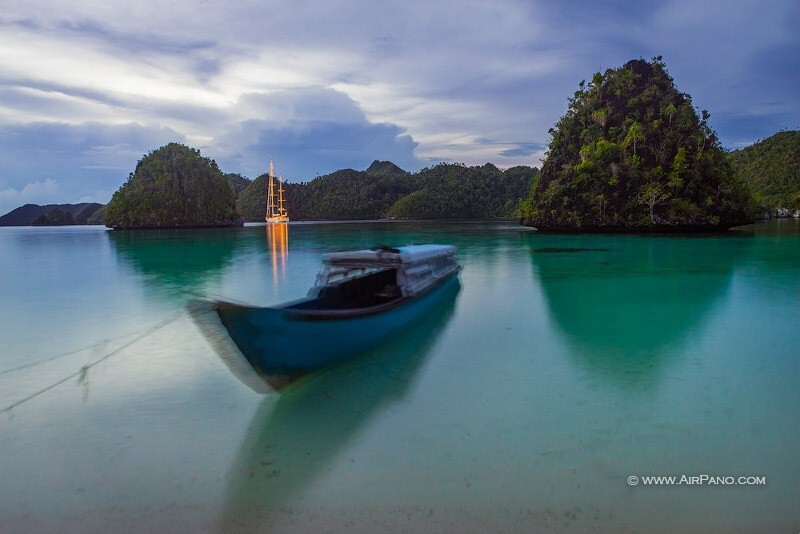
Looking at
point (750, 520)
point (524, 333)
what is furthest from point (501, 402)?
point (524, 333)

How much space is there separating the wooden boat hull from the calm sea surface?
34 centimetres

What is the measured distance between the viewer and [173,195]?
8469 cm

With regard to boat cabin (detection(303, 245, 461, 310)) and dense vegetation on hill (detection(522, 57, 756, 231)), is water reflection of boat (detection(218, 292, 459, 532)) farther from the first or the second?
dense vegetation on hill (detection(522, 57, 756, 231))

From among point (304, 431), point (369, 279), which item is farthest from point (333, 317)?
point (369, 279)

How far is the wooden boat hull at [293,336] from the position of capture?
5059mm

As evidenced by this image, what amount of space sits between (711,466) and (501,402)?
7.23ft

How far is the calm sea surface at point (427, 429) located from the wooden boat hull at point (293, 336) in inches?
13.5

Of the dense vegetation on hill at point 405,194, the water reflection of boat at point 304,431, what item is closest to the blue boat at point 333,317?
the water reflection of boat at point 304,431

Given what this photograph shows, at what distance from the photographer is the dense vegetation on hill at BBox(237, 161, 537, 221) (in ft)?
390

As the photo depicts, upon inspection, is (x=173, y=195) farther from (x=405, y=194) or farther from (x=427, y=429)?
(x=427, y=429)

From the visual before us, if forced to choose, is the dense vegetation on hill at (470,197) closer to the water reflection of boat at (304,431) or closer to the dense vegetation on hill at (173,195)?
the dense vegetation on hill at (173,195)

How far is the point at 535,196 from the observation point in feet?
173

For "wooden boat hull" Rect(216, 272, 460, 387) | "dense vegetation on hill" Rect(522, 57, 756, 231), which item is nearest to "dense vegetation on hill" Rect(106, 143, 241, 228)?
"dense vegetation on hill" Rect(522, 57, 756, 231)

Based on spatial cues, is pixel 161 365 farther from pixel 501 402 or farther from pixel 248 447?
pixel 501 402
